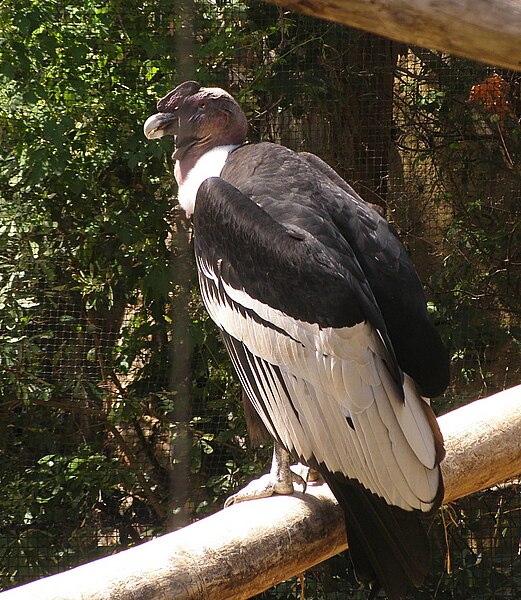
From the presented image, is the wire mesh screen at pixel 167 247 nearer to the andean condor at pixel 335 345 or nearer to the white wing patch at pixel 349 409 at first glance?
the andean condor at pixel 335 345

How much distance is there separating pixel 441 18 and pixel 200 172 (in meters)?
1.41

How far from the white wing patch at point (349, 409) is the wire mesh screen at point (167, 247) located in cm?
174

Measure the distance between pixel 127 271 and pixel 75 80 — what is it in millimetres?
766

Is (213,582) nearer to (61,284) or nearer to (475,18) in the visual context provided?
(475,18)

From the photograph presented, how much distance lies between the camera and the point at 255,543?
1.75 m

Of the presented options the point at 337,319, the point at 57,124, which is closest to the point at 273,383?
the point at 337,319

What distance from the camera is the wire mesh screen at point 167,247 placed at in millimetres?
3592

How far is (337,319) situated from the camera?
73.7 inches

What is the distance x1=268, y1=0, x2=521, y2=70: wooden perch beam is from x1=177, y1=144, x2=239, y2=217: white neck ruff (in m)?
1.31

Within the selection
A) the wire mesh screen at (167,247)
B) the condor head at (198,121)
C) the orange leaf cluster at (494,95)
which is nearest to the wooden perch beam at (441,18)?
the condor head at (198,121)

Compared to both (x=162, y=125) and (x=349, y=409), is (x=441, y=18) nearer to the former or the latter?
(x=349, y=409)

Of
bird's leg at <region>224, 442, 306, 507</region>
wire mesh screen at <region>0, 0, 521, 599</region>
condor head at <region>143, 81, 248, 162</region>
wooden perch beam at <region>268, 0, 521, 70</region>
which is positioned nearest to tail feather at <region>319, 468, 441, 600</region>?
bird's leg at <region>224, 442, 306, 507</region>

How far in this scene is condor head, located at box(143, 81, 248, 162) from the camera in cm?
266

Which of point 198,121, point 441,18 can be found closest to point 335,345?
point 441,18
